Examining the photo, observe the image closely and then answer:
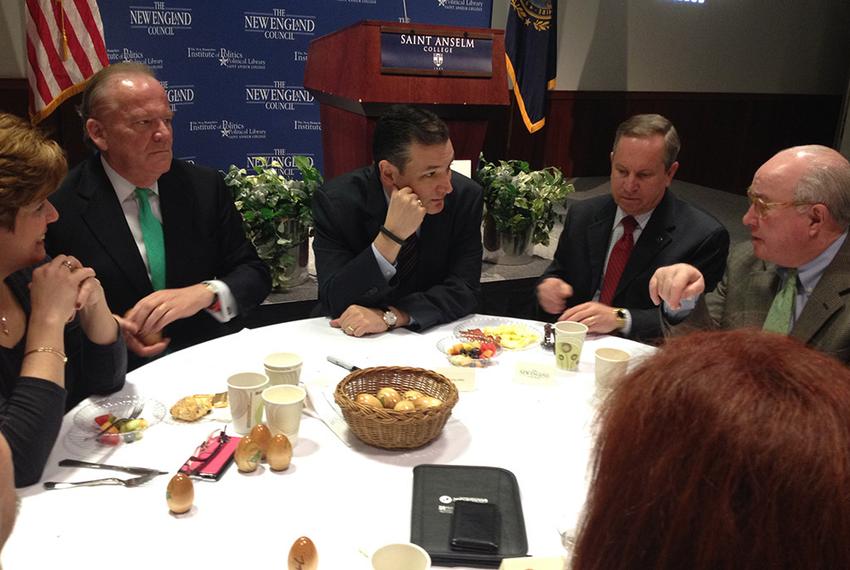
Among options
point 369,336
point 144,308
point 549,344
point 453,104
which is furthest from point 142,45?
point 549,344

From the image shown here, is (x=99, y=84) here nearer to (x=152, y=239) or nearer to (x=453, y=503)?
(x=152, y=239)

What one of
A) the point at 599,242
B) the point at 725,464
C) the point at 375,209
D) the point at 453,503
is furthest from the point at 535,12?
the point at 725,464

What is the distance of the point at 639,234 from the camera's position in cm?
268

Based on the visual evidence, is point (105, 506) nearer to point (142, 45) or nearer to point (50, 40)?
point (50, 40)

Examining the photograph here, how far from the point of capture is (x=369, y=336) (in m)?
2.14

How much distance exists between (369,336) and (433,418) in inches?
28.9

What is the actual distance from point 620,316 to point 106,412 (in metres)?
1.51

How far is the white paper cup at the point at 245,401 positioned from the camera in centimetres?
152

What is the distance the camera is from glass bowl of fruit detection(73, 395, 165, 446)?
1.48 meters

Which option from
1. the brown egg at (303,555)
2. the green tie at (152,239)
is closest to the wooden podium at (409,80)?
the green tie at (152,239)

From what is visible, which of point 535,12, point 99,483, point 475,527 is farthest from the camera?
point 535,12

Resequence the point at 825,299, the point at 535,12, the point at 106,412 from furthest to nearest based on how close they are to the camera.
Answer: the point at 535,12, the point at 825,299, the point at 106,412

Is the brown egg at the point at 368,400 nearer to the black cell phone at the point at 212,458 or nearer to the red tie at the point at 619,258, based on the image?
the black cell phone at the point at 212,458

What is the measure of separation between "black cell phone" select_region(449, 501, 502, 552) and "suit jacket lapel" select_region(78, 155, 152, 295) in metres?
1.54
